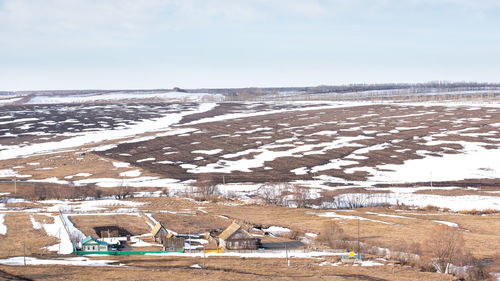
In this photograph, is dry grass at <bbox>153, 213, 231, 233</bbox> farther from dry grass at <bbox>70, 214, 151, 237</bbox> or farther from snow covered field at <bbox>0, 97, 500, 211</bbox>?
snow covered field at <bbox>0, 97, 500, 211</bbox>

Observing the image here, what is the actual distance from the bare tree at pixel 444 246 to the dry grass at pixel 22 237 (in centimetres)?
2714

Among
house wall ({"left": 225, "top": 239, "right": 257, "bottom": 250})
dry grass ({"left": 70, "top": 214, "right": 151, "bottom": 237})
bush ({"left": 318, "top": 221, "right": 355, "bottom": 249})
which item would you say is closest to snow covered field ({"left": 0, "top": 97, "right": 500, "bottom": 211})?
dry grass ({"left": 70, "top": 214, "right": 151, "bottom": 237})

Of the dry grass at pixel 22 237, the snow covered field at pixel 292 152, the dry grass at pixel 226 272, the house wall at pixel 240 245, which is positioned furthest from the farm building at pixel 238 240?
the snow covered field at pixel 292 152

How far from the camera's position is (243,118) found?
155 m

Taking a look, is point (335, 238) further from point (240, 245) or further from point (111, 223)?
point (111, 223)

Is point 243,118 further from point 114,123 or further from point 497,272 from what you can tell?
point 497,272

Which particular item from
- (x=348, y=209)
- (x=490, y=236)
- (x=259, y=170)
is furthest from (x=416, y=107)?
(x=490, y=236)

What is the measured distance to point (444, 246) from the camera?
37031 millimetres

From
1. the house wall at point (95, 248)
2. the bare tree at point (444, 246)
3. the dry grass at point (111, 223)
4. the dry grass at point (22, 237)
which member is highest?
the bare tree at point (444, 246)

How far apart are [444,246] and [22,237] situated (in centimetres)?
3241

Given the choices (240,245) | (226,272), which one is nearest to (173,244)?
(240,245)

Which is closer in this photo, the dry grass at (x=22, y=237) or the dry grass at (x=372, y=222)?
the dry grass at (x=22, y=237)

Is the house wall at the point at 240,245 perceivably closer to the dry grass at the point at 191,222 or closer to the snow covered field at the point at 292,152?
the dry grass at the point at 191,222

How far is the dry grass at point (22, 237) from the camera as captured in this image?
137 feet
